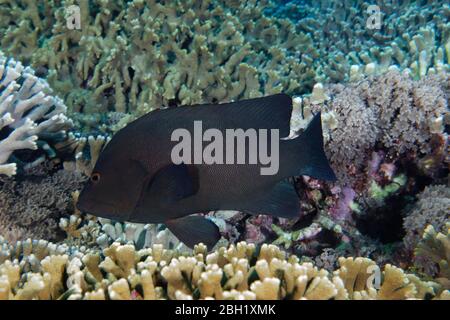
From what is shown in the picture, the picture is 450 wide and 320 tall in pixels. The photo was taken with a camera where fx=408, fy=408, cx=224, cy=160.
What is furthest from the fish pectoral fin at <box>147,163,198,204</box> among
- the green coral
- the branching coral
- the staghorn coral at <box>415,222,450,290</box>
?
the green coral

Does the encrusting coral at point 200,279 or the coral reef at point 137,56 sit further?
the coral reef at point 137,56

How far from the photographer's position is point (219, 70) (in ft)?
15.7

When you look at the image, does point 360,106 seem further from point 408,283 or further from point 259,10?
point 259,10

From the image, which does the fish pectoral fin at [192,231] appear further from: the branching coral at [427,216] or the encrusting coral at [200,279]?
the branching coral at [427,216]

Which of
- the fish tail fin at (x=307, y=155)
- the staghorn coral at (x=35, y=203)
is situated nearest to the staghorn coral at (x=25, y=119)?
the staghorn coral at (x=35, y=203)

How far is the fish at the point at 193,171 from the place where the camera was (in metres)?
2.23

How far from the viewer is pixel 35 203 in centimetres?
327

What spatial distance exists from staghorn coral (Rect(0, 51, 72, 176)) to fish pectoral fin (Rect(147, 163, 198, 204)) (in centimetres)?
159

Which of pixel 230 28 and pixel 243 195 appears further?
pixel 230 28

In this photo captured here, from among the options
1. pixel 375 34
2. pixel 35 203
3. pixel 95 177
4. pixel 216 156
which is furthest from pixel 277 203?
pixel 375 34

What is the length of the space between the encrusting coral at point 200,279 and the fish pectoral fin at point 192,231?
0.12 metres

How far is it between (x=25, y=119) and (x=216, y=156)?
2152 millimetres
